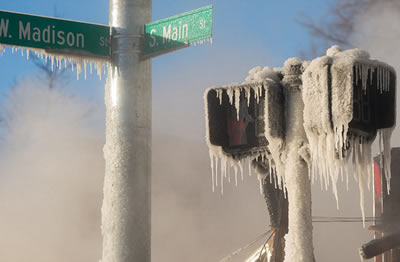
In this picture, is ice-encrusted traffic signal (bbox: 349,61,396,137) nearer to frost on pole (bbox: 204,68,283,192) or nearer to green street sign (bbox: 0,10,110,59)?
frost on pole (bbox: 204,68,283,192)

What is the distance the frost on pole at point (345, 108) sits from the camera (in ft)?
18.9

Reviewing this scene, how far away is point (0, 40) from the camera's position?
8.16 meters

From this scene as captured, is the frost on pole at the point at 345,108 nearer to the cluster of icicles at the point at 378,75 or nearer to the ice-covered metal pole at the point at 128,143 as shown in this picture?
the cluster of icicles at the point at 378,75

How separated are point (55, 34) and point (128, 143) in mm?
1792

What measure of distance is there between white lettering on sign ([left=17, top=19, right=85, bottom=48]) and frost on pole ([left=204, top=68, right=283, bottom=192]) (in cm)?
267

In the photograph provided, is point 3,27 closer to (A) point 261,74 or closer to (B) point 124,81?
(B) point 124,81

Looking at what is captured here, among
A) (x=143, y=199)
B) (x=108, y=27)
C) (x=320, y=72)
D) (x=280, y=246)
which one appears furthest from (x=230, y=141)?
(x=280, y=246)

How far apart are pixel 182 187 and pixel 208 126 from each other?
2805 centimetres

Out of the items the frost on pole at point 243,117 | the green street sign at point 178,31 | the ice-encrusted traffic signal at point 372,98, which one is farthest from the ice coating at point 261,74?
the green street sign at point 178,31

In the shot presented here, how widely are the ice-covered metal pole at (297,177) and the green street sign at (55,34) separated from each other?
3351mm

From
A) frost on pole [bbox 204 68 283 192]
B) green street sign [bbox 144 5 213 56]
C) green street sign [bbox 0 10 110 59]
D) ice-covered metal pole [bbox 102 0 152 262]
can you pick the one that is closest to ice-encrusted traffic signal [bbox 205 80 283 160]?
frost on pole [bbox 204 68 283 192]

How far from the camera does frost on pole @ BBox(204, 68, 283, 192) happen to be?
642cm

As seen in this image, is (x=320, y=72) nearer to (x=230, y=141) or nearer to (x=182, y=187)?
(x=230, y=141)

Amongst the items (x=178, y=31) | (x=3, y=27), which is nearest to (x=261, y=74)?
(x=178, y=31)
